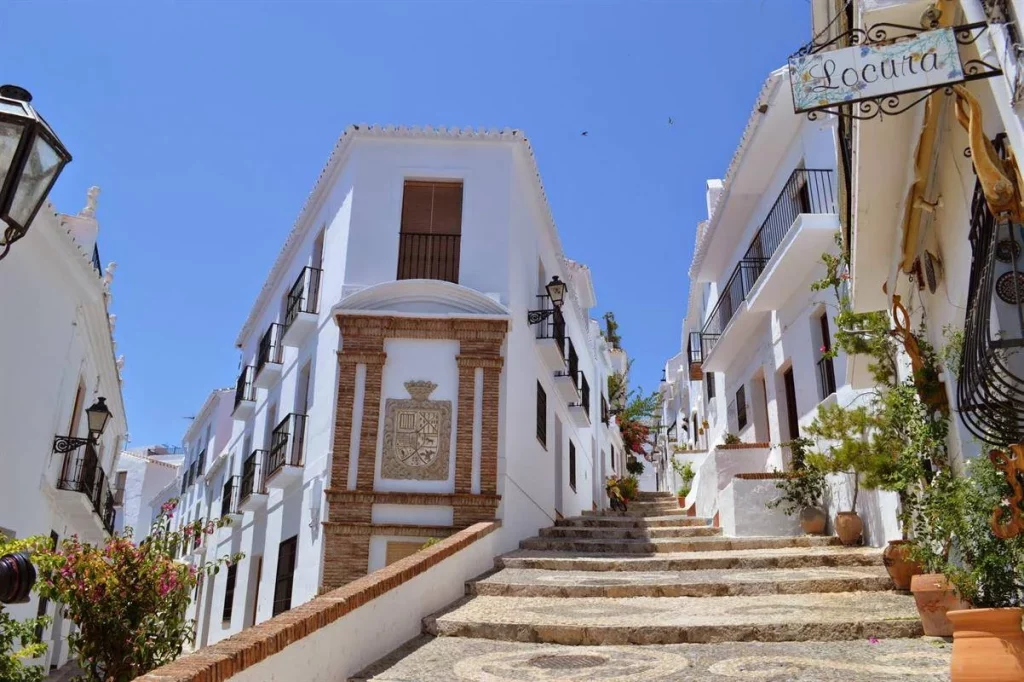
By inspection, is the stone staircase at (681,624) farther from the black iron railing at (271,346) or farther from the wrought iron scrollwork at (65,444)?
the wrought iron scrollwork at (65,444)

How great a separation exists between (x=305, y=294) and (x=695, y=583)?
8.68m

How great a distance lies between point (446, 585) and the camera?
8273mm

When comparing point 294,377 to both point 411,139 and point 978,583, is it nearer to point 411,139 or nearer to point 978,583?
point 411,139

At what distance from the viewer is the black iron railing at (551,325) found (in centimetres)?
1460

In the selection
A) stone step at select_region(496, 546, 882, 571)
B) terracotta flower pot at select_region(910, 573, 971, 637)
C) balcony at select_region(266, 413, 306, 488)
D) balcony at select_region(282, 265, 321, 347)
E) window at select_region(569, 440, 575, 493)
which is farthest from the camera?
window at select_region(569, 440, 575, 493)

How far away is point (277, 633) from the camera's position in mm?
4652

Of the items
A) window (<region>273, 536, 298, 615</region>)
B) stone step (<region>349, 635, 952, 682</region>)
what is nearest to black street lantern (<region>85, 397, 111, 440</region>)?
window (<region>273, 536, 298, 615</region>)

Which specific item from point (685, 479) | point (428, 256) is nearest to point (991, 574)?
point (428, 256)

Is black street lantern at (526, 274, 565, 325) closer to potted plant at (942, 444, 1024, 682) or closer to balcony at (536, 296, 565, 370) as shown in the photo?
balcony at (536, 296, 565, 370)

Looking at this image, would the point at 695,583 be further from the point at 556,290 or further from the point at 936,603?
the point at 556,290

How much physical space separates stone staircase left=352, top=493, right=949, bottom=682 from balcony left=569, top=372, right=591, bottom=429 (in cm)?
805

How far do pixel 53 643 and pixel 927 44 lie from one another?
1853 centimetres

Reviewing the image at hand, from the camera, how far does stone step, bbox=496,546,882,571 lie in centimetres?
909

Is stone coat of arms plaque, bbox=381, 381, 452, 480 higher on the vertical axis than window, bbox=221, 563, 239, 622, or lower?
higher
